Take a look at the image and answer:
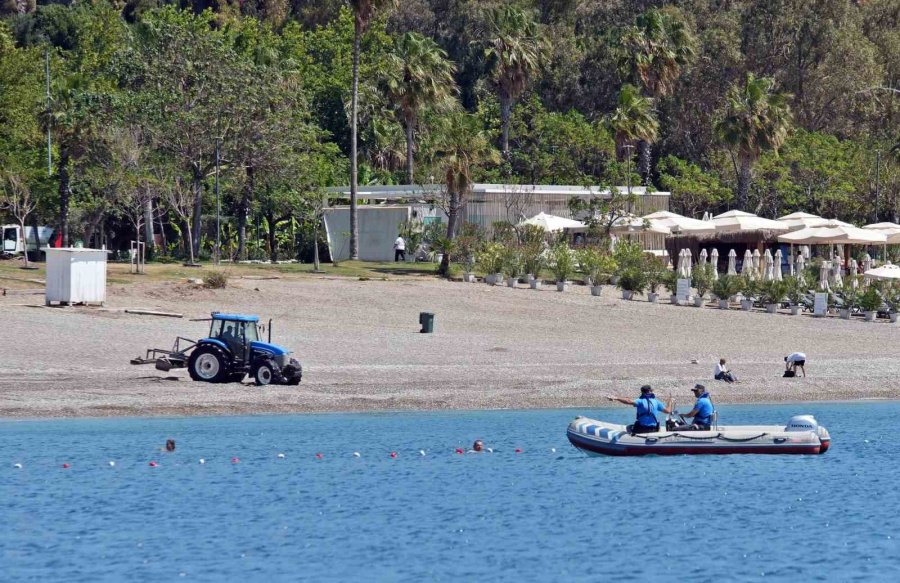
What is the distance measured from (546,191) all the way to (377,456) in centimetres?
3890

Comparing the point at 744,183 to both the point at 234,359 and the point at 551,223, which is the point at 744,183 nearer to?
the point at 551,223

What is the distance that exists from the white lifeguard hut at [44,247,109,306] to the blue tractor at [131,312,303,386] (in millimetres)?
10154

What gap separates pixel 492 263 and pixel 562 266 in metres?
2.77

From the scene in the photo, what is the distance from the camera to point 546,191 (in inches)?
2601

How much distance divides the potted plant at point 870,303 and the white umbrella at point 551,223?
50.2 ft

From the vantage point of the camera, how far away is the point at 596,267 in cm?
5194

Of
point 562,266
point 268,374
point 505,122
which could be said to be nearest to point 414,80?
point 505,122

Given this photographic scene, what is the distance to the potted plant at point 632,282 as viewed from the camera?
165 feet

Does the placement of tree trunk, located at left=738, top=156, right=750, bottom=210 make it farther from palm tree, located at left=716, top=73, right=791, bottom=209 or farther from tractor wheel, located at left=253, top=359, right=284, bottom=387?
tractor wheel, located at left=253, top=359, right=284, bottom=387

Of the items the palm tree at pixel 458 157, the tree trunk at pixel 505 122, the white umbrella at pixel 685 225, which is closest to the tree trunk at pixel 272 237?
the palm tree at pixel 458 157

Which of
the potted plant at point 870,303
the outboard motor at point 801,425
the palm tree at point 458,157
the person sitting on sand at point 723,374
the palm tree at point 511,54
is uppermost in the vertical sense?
the palm tree at point 511,54

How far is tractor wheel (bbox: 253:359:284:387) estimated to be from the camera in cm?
3210

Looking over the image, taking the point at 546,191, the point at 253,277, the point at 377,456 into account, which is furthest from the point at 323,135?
the point at 377,456

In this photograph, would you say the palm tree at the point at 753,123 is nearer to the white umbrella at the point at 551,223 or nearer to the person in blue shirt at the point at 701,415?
the white umbrella at the point at 551,223
